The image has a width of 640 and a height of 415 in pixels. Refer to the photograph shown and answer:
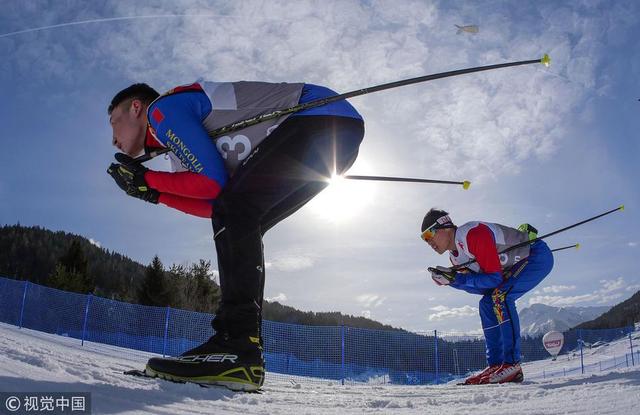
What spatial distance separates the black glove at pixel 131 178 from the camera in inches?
89.0

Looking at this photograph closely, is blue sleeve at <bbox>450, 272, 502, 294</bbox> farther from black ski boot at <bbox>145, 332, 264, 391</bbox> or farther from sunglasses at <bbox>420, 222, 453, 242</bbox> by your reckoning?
black ski boot at <bbox>145, 332, 264, 391</bbox>

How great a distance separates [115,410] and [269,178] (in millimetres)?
1179

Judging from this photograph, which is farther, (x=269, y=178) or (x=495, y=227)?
(x=495, y=227)

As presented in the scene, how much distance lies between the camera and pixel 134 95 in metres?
2.61

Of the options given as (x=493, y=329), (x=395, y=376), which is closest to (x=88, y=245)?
(x=395, y=376)

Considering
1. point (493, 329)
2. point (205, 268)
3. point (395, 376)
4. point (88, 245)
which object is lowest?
point (395, 376)

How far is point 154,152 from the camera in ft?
8.39

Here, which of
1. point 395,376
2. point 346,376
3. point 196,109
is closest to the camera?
point 196,109

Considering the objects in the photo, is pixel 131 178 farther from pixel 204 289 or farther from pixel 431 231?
pixel 204 289

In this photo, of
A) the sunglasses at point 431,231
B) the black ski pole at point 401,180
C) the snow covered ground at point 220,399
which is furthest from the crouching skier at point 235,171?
the sunglasses at point 431,231

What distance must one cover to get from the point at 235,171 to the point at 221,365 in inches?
32.4

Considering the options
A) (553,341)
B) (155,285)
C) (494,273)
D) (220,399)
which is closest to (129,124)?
(220,399)

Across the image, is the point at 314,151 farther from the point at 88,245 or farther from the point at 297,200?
the point at 88,245

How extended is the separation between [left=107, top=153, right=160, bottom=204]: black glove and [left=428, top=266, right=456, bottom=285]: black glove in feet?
11.6
